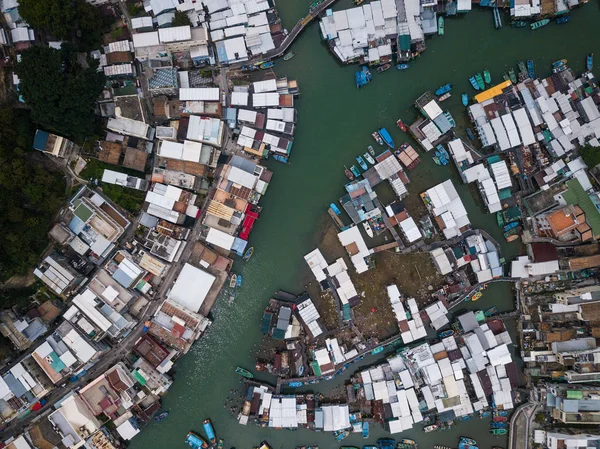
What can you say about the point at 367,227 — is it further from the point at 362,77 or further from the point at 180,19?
the point at 180,19

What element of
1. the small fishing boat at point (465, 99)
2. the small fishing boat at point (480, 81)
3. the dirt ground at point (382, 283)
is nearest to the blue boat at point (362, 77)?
the small fishing boat at point (465, 99)

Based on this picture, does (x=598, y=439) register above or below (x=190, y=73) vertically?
below

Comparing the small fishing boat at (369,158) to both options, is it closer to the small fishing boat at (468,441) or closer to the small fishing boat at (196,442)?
the small fishing boat at (468,441)

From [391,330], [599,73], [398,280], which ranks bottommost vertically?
[391,330]

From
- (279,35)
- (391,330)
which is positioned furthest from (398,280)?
(279,35)

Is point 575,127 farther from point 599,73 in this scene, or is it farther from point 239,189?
point 239,189

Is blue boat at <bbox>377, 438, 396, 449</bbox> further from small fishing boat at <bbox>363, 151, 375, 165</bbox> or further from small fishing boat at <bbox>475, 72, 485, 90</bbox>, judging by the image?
small fishing boat at <bbox>475, 72, 485, 90</bbox>
